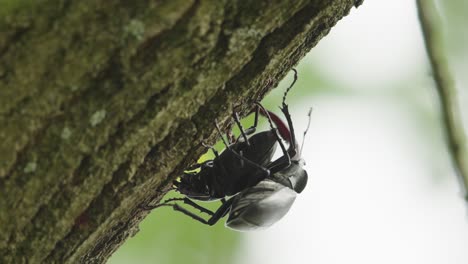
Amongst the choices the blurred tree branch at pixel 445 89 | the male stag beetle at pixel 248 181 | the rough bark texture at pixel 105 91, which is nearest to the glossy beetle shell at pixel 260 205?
the male stag beetle at pixel 248 181

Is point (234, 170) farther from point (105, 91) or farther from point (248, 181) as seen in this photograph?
point (105, 91)

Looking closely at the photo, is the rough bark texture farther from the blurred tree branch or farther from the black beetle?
the black beetle

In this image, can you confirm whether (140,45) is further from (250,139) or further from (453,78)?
(250,139)

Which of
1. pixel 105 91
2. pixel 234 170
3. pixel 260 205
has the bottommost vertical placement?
pixel 105 91

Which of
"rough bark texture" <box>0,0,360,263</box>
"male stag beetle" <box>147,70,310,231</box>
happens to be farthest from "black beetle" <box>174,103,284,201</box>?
"rough bark texture" <box>0,0,360,263</box>

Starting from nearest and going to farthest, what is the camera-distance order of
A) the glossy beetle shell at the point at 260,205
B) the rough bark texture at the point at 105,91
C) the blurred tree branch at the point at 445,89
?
the rough bark texture at the point at 105,91
the blurred tree branch at the point at 445,89
the glossy beetle shell at the point at 260,205

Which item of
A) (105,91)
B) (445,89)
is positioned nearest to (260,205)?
(445,89)

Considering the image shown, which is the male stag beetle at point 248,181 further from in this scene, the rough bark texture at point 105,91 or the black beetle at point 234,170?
the rough bark texture at point 105,91
